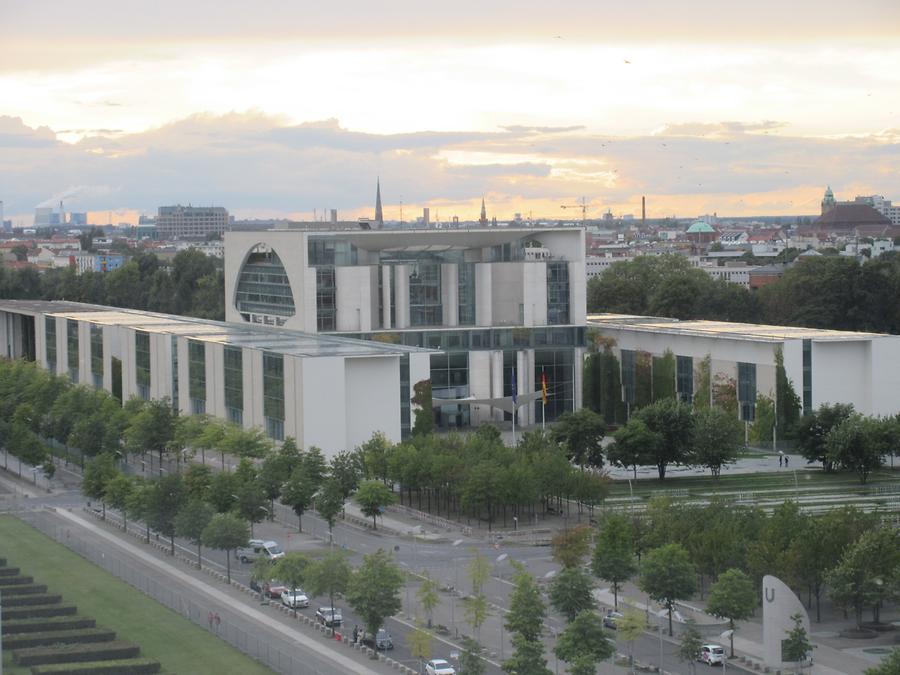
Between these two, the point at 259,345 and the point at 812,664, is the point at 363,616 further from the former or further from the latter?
the point at 259,345

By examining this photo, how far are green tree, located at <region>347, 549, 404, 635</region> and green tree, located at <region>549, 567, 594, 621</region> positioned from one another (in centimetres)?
431

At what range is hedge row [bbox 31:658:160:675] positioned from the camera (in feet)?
128

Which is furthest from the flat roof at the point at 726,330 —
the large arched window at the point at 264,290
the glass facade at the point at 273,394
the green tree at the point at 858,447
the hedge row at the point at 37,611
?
the hedge row at the point at 37,611

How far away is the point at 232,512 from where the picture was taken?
5491 cm

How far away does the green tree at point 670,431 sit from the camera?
224ft

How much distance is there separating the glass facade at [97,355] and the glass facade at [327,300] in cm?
1489

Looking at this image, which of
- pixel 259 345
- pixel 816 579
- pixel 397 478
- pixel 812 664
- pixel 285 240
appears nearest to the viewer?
pixel 812 664

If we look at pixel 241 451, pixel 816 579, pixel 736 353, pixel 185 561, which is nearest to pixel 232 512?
pixel 185 561

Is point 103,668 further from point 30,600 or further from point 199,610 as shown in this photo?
point 30,600

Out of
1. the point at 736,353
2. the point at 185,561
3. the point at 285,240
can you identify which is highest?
the point at 285,240

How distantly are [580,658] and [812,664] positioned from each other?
23.9ft

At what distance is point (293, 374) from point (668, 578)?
29.5m

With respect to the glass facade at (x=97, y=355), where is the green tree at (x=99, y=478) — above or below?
below

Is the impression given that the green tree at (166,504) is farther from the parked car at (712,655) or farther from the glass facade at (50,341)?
the glass facade at (50,341)
